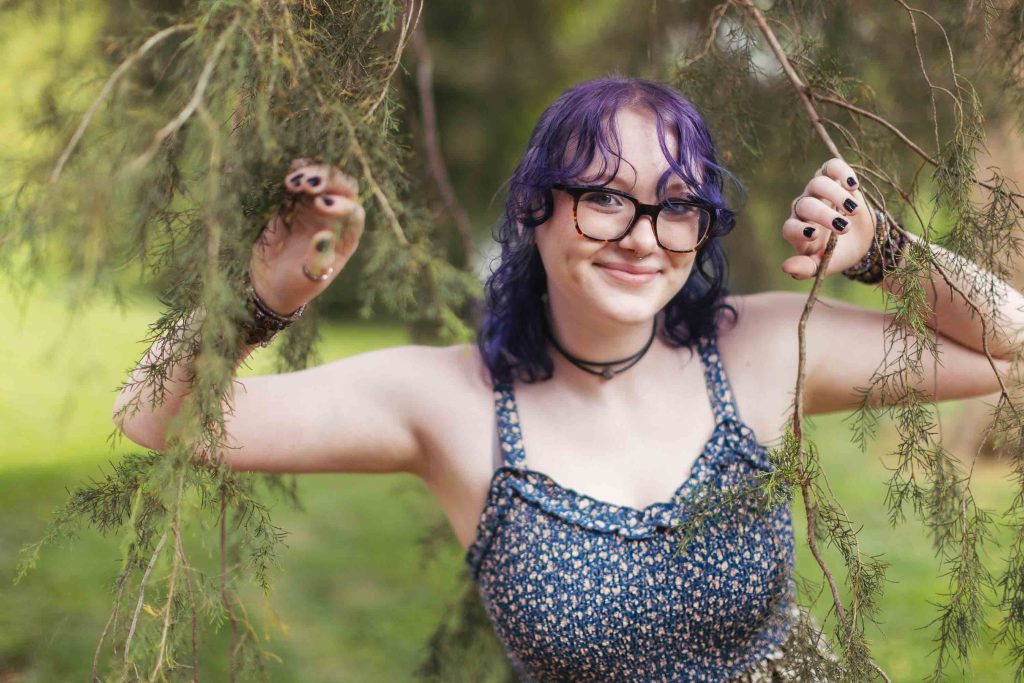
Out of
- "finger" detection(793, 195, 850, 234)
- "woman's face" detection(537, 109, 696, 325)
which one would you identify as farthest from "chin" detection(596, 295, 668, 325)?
"finger" detection(793, 195, 850, 234)

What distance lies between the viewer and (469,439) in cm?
177

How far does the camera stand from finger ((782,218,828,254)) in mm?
1461

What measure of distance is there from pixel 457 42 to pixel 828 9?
289 centimetres

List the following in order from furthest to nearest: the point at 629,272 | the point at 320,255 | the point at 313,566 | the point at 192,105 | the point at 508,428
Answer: the point at 313,566
the point at 508,428
the point at 629,272
the point at 320,255
the point at 192,105

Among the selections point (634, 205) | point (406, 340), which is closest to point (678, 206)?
point (634, 205)

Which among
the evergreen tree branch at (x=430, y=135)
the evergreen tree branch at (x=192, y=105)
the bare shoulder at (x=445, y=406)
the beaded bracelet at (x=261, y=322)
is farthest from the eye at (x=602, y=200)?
the evergreen tree branch at (x=430, y=135)

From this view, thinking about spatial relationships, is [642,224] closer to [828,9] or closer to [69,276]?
[69,276]

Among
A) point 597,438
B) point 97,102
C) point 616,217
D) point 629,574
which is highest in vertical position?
point 97,102

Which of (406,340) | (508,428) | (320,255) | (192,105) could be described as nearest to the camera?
(192,105)

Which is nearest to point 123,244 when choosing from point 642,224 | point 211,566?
point 642,224

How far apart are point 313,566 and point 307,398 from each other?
305cm

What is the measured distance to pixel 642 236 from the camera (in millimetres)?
1502

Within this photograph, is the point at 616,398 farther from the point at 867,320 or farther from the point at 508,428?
the point at 867,320

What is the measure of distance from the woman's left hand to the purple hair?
14cm
